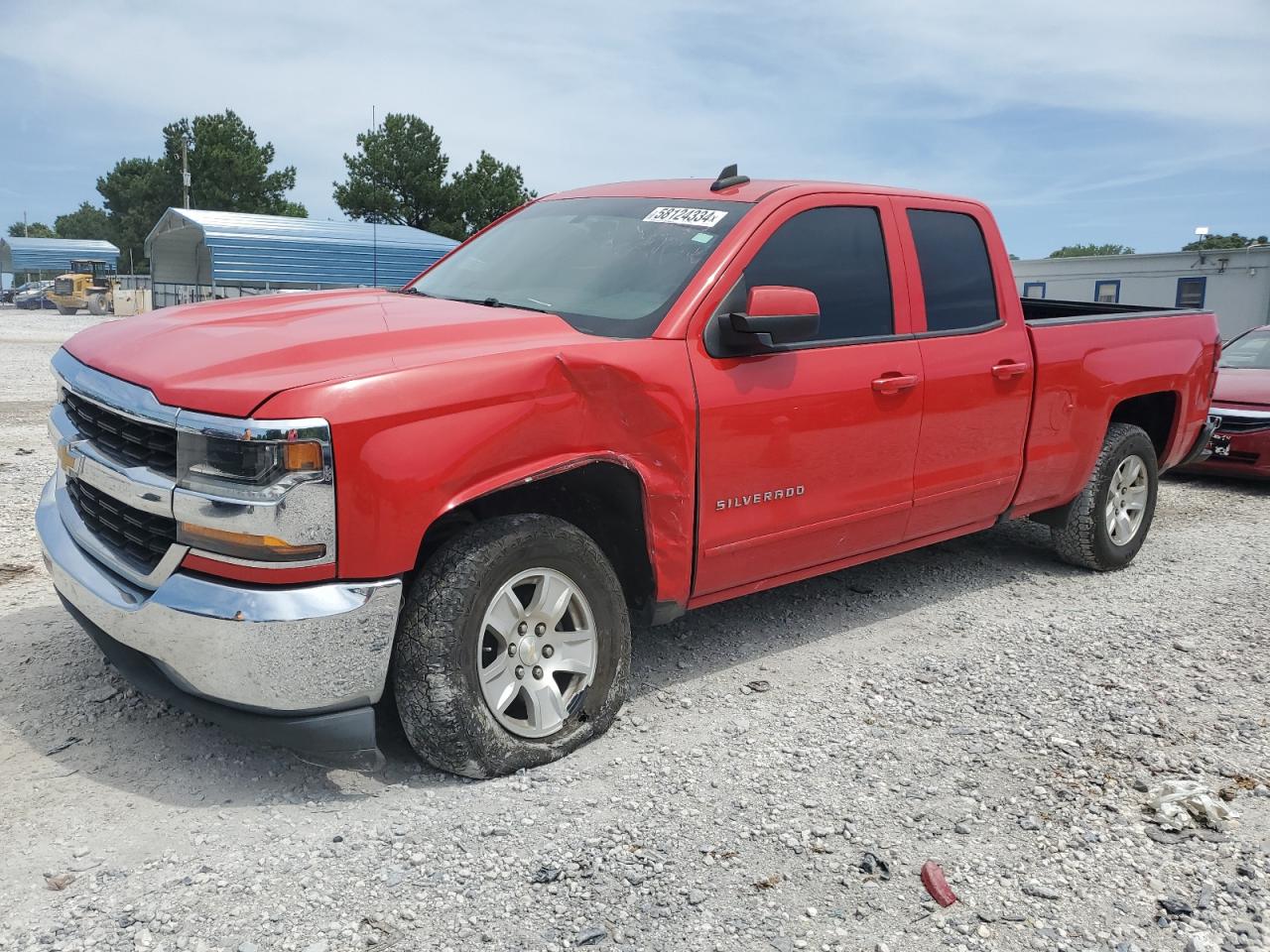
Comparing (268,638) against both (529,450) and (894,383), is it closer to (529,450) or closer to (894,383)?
(529,450)

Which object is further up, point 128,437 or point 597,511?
point 128,437

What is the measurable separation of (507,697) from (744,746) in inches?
34.9

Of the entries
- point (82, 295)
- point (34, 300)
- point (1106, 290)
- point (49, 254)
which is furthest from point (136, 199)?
point (1106, 290)

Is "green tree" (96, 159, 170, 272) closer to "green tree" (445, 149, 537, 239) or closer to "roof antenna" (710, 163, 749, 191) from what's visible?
"green tree" (445, 149, 537, 239)

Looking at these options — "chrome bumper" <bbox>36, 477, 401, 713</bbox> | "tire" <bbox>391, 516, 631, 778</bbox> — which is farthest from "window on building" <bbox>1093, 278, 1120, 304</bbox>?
"chrome bumper" <bbox>36, 477, 401, 713</bbox>

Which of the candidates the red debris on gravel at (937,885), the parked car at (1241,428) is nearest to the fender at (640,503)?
the red debris on gravel at (937,885)

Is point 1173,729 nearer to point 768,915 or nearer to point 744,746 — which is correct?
point 744,746

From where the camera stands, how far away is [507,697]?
331 cm

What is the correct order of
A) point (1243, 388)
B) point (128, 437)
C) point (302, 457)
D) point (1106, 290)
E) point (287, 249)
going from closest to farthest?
point (302, 457) < point (128, 437) < point (1243, 388) < point (1106, 290) < point (287, 249)

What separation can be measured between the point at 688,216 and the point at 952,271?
143 cm

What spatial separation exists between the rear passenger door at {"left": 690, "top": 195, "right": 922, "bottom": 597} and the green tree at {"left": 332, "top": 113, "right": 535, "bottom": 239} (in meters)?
61.2

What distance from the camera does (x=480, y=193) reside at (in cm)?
6338

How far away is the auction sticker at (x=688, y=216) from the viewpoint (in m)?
Result: 4.09

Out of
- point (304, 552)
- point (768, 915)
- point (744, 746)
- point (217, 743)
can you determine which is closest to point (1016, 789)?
point (744, 746)
